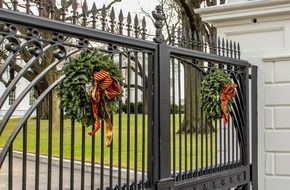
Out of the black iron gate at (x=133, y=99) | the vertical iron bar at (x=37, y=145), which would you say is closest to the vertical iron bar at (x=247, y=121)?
the black iron gate at (x=133, y=99)

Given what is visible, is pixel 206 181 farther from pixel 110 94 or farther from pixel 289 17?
pixel 289 17

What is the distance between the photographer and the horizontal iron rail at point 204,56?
13.7 feet

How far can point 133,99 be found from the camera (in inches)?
156

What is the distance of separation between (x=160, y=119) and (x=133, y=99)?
0.29 metres

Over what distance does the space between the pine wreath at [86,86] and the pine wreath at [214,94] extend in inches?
64.5

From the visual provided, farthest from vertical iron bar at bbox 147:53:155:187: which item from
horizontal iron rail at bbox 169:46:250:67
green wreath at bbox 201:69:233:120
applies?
green wreath at bbox 201:69:233:120

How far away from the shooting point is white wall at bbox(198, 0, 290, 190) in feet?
18.3

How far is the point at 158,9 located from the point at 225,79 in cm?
118

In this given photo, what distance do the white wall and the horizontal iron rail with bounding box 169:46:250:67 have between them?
38 centimetres

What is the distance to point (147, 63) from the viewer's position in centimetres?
385

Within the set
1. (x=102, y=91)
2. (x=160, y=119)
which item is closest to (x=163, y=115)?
(x=160, y=119)

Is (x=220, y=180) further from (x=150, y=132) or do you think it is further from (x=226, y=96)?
(x=150, y=132)

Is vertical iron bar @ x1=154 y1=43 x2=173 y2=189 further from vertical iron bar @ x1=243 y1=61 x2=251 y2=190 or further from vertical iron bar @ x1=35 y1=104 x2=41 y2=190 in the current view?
vertical iron bar @ x1=243 y1=61 x2=251 y2=190

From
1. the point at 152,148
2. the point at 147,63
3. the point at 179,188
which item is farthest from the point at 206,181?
the point at 147,63
